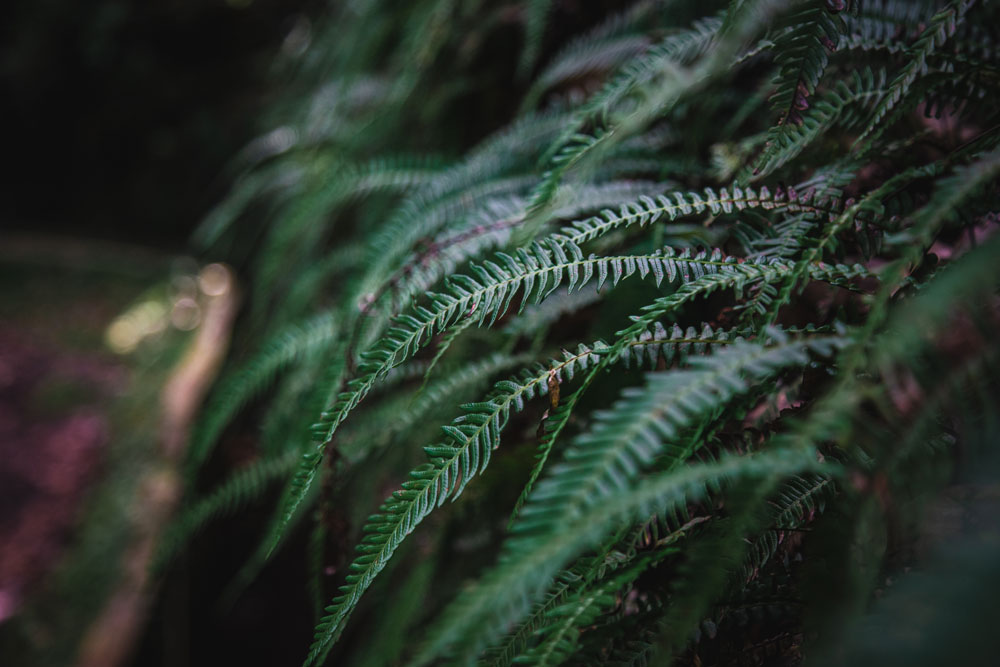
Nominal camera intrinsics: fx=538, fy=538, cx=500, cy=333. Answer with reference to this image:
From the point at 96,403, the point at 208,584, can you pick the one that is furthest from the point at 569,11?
the point at 96,403

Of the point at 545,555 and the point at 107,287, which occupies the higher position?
the point at 107,287

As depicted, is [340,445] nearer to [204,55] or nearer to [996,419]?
[996,419]

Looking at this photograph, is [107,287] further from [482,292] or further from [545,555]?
[545,555]

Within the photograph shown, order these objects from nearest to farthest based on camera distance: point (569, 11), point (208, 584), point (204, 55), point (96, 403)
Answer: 1. point (569, 11)
2. point (208, 584)
3. point (96, 403)
4. point (204, 55)

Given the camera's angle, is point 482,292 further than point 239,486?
No

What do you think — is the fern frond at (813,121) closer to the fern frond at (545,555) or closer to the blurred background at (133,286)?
the fern frond at (545,555)

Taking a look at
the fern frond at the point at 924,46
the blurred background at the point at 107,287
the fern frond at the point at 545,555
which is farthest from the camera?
the blurred background at the point at 107,287

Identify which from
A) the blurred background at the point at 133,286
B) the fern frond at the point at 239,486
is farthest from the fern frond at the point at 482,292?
the blurred background at the point at 133,286

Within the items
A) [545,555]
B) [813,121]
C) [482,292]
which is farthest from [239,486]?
[813,121]

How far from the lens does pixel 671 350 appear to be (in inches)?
16.3

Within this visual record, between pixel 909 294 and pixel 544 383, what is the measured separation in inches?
10.6

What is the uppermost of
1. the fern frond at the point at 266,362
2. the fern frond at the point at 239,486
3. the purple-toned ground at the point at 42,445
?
the purple-toned ground at the point at 42,445

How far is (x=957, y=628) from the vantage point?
190mm

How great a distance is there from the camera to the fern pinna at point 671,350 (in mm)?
265
